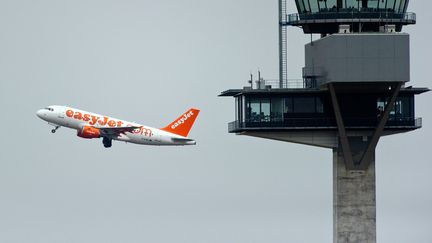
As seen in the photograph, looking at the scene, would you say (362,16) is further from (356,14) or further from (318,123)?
(318,123)

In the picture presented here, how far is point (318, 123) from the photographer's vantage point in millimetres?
165500

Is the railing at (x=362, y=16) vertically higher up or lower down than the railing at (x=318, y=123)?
higher up

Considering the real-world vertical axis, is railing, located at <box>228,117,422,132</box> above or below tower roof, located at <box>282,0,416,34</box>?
below

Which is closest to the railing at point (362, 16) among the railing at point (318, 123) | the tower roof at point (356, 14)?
the tower roof at point (356, 14)

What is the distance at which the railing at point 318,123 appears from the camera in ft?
541

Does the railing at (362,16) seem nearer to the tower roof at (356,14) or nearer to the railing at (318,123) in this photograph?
the tower roof at (356,14)

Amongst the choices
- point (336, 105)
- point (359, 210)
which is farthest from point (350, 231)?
point (336, 105)

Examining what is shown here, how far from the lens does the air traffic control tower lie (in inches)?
6393

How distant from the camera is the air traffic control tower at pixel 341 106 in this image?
162375mm

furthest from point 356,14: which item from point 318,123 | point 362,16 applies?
point 318,123

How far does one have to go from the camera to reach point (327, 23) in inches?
6452

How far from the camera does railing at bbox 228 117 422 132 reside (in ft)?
541

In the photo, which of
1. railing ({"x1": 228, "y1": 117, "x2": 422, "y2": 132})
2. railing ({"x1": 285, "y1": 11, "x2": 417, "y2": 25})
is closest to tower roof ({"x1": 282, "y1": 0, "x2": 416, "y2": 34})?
railing ({"x1": 285, "y1": 11, "x2": 417, "y2": 25})

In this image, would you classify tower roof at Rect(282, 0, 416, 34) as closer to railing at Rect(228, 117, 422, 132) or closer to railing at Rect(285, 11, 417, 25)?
railing at Rect(285, 11, 417, 25)
